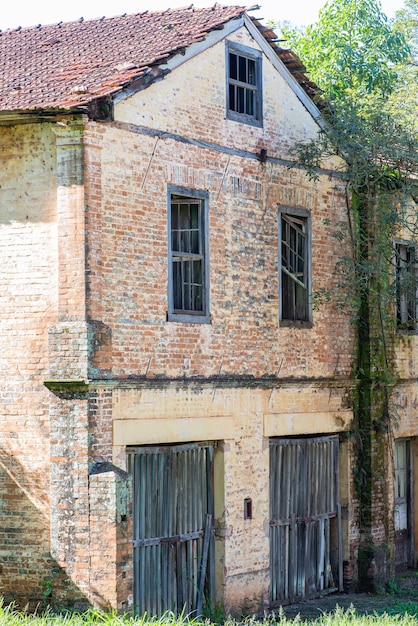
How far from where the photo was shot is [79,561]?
1416 centimetres

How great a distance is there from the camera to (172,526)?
15.8 metres

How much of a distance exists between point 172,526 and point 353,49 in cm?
1803

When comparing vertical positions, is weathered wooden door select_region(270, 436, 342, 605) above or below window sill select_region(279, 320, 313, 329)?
below

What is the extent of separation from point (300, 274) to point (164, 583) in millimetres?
5338

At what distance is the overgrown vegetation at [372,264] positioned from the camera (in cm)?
1855

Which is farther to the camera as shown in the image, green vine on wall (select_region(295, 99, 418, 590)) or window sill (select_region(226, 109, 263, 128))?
green vine on wall (select_region(295, 99, 418, 590))

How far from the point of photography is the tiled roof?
14812 millimetres

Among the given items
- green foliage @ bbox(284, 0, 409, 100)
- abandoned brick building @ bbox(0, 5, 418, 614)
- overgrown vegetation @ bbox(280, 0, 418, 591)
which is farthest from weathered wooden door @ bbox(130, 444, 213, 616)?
green foliage @ bbox(284, 0, 409, 100)

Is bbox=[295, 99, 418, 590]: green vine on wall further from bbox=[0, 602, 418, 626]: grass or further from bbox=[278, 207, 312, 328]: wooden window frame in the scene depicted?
bbox=[0, 602, 418, 626]: grass

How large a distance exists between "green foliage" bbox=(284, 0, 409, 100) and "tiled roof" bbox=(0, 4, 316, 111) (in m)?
11.3

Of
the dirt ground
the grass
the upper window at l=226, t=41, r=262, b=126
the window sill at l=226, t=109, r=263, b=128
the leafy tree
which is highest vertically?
the leafy tree

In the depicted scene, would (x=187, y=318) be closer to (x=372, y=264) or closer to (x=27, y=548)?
(x=27, y=548)

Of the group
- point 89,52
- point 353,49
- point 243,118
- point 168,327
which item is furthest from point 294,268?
point 353,49

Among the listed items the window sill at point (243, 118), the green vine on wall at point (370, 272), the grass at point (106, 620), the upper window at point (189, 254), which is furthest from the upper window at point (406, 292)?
the grass at point (106, 620)
